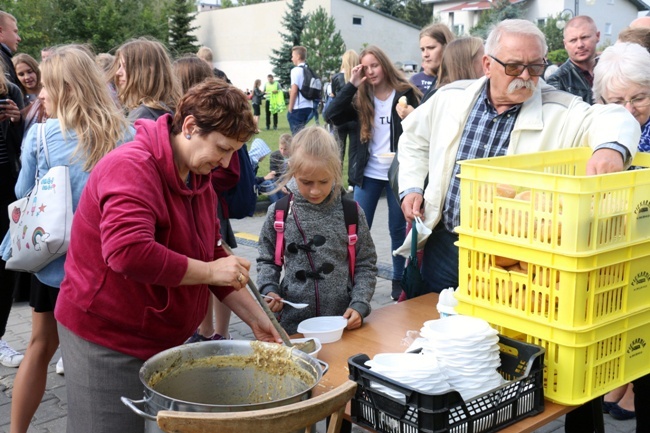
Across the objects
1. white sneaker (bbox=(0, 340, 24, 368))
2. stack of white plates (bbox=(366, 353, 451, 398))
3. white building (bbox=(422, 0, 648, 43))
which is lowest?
white sneaker (bbox=(0, 340, 24, 368))

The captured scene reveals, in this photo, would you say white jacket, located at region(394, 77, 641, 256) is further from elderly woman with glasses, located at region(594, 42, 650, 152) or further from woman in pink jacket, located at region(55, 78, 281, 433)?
woman in pink jacket, located at region(55, 78, 281, 433)

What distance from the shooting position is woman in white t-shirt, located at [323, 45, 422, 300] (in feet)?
17.7

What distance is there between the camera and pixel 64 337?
218 centimetres

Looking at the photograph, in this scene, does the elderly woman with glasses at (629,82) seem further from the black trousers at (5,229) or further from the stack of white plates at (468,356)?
the black trousers at (5,229)

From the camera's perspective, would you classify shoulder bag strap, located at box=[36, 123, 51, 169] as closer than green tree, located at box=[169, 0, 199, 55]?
Yes

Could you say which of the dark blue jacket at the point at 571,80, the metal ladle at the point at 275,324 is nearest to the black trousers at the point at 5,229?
the metal ladle at the point at 275,324

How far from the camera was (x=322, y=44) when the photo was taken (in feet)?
137

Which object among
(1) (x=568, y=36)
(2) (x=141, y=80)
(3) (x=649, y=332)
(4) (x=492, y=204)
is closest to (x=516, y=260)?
(4) (x=492, y=204)

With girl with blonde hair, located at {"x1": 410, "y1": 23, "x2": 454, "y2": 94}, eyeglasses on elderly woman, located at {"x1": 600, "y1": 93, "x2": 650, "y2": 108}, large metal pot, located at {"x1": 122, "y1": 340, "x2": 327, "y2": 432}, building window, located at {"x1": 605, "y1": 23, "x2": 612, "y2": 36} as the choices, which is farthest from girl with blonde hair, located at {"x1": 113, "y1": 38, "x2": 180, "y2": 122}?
building window, located at {"x1": 605, "y1": 23, "x2": 612, "y2": 36}

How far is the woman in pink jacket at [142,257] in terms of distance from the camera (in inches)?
72.2

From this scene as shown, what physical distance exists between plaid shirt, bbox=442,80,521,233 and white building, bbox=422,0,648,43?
4649cm

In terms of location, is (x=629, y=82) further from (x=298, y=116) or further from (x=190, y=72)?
(x=298, y=116)

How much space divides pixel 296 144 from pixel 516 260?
138 cm

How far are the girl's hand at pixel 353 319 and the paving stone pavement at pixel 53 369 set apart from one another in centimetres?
99
